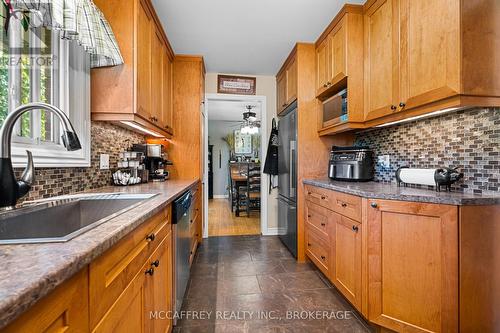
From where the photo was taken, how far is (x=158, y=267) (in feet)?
3.98

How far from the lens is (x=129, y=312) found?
2.76 feet

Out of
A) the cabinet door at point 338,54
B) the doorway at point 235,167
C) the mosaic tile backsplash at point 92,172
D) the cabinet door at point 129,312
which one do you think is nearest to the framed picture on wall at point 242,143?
the doorway at point 235,167

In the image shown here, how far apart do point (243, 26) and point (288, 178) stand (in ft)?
5.72

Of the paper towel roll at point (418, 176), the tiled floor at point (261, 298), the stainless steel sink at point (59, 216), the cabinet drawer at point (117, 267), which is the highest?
the paper towel roll at point (418, 176)

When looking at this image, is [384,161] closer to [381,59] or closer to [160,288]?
[381,59]

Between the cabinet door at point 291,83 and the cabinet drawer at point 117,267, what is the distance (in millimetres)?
2252

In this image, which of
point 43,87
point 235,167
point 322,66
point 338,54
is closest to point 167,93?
point 43,87

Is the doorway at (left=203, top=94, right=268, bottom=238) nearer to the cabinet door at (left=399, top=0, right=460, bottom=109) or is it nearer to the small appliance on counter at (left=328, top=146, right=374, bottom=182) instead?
the small appliance on counter at (left=328, top=146, right=374, bottom=182)

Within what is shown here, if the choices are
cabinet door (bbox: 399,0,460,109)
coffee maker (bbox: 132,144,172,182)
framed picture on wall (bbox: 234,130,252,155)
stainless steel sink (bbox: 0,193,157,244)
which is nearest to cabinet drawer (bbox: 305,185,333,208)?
cabinet door (bbox: 399,0,460,109)

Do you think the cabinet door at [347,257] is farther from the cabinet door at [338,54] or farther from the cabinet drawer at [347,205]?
the cabinet door at [338,54]

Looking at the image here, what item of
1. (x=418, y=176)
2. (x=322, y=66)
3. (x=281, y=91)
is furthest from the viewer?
(x=281, y=91)

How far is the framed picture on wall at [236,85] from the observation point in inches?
140

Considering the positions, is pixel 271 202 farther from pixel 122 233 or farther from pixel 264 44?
pixel 122 233

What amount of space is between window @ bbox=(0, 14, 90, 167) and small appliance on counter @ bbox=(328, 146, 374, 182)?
2.08m
